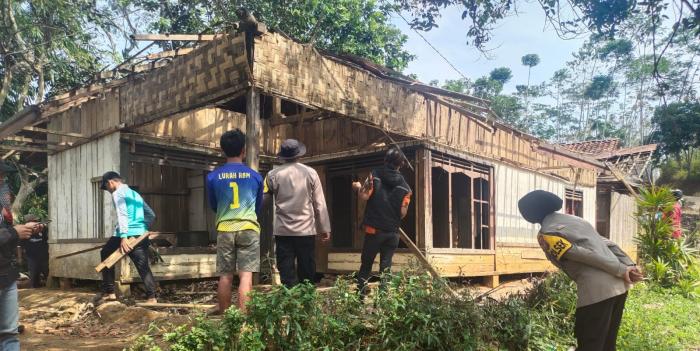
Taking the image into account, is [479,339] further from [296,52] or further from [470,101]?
[470,101]

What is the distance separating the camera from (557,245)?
345 centimetres

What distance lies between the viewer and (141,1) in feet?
47.4

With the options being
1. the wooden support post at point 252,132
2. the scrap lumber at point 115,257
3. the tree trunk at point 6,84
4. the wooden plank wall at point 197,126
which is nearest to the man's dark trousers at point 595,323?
the wooden support post at point 252,132

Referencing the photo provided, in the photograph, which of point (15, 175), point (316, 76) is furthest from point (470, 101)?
point (15, 175)

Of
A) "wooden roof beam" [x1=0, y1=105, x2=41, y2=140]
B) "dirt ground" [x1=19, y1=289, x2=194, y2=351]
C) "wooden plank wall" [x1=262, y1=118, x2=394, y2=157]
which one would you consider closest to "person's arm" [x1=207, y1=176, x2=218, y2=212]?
"dirt ground" [x1=19, y1=289, x2=194, y2=351]

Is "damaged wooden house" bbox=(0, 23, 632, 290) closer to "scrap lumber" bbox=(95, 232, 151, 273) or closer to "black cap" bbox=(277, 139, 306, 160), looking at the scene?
"black cap" bbox=(277, 139, 306, 160)

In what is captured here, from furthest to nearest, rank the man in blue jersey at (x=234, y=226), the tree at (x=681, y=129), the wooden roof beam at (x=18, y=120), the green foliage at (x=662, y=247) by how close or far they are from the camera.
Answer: the tree at (x=681, y=129)
the green foliage at (x=662, y=247)
the wooden roof beam at (x=18, y=120)
the man in blue jersey at (x=234, y=226)

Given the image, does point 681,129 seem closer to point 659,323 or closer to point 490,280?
point 490,280

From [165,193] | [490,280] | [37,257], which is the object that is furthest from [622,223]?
[37,257]

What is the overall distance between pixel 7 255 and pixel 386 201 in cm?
337

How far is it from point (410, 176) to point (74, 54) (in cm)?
929

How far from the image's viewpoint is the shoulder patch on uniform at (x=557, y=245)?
3.42 meters

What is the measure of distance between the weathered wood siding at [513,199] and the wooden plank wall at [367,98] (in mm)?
331

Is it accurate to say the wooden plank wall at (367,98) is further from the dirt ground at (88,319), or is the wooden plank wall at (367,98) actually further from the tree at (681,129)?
the tree at (681,129)
